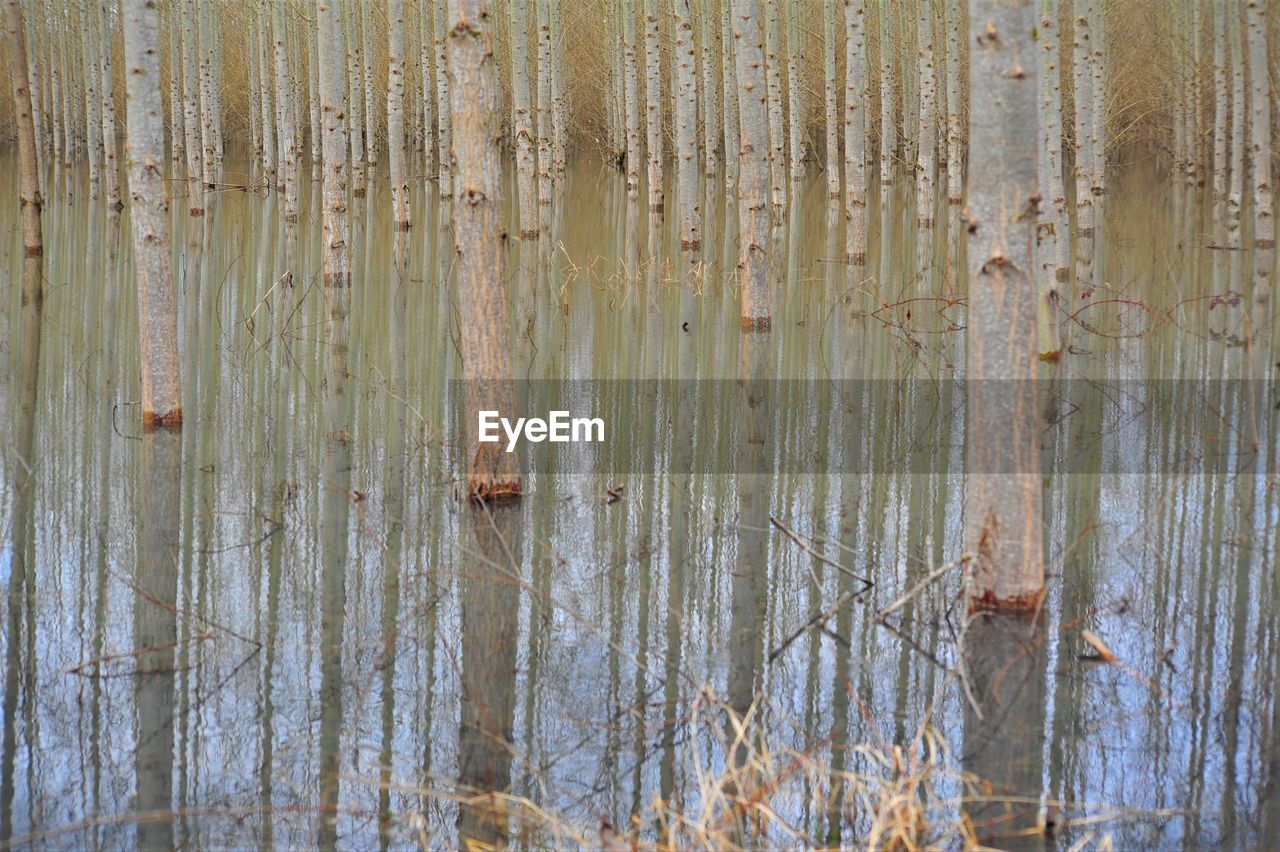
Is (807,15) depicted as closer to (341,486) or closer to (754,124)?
(754,124)

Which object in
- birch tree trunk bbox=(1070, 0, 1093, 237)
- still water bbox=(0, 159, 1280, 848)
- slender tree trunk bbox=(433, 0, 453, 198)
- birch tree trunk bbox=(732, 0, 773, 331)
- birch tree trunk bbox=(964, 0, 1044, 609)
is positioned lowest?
still water bbox=(0, 159, 1280, 848)

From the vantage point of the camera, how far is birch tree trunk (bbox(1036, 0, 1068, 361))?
380 inches

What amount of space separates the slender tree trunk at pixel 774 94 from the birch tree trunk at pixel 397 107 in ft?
14.1

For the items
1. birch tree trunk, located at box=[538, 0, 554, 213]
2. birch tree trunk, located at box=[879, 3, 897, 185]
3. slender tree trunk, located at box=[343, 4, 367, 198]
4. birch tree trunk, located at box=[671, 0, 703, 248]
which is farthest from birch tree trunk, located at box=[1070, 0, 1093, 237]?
slender tree trunk, located at box=[343, 4, 367, 198]

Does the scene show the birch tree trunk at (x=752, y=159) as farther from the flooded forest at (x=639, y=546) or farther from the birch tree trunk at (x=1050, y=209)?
the birch tree trunk at (x=1050, y=209)

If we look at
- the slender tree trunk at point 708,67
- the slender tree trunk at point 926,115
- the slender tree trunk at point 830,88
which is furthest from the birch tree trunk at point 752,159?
the slender tree trunk at point 708,67

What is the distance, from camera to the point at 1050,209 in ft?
39.8

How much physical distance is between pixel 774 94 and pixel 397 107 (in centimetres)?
477

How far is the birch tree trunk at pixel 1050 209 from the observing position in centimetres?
966

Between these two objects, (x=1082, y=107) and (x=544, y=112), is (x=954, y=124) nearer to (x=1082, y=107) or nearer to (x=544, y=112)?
(x=544, y=112)

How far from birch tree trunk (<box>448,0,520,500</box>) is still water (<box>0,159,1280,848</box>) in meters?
0.26

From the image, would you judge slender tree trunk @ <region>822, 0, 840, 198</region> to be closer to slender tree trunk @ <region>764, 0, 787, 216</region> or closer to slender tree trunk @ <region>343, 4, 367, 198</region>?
slender tree trunk @ <region>764, 0, 787, 216</region>

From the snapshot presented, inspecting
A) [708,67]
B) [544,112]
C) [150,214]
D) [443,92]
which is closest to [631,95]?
[708,67]

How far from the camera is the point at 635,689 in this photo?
4.69 metres
